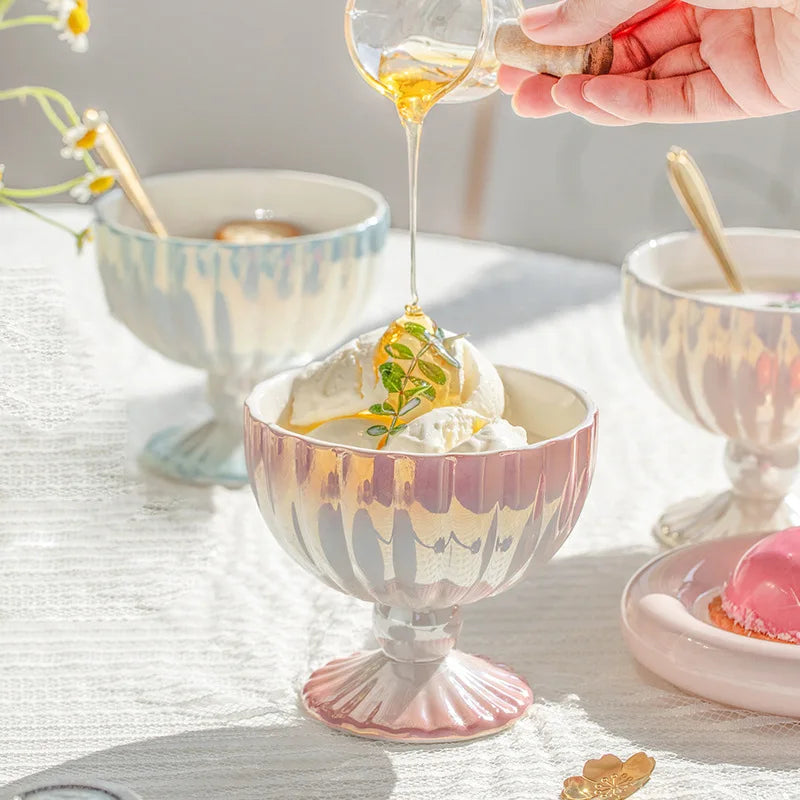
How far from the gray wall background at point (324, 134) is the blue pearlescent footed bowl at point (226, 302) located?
3.99 feet

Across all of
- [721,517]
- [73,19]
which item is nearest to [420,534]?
[73,19]

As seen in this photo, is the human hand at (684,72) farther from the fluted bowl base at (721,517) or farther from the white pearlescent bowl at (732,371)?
the fluted bowl base at (721,517)

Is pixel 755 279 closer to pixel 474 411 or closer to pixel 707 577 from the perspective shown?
pixel 707 577

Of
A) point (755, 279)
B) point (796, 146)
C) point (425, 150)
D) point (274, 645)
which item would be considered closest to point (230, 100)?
point (425, 150)

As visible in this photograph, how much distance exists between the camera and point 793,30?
0.80 meters

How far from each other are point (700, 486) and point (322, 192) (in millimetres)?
380

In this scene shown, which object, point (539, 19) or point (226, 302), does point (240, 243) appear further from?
point (539, 19)

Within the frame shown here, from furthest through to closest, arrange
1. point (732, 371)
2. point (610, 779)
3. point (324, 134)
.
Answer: point (324, 134)
point (732, 371)
point (610, 779)

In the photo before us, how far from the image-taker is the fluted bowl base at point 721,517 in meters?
0.89

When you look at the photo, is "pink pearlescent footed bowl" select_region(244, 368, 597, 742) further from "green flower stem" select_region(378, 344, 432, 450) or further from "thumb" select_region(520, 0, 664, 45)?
"thumb" select_region(520, 0, 664, 45)

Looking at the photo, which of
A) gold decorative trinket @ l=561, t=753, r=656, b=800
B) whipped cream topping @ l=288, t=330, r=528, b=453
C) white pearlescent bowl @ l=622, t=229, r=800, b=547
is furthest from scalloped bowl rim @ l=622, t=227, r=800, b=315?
gold decorative trinket @ l=561, t=753, r=656, b=800

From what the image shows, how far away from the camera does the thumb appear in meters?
0.73

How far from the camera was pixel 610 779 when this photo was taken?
0.60m

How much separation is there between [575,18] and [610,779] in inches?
15.4
